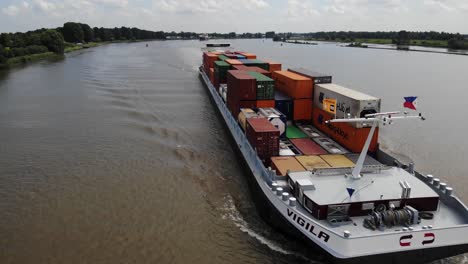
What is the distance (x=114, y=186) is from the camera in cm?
1889

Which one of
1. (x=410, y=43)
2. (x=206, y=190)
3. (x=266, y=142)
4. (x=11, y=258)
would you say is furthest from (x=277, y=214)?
(x=410, y=43)

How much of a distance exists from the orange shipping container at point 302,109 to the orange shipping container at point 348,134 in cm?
173

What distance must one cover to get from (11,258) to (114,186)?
6.14m

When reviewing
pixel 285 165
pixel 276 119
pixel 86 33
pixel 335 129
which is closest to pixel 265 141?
pixel 285 165

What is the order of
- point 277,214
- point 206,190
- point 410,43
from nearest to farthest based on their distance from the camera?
point 277,214
point 206,190
point 410,43

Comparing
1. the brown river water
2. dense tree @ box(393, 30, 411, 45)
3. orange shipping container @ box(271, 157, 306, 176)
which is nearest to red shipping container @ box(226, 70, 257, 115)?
the brown river water

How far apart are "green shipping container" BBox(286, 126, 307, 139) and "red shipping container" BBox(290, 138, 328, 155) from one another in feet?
2.12

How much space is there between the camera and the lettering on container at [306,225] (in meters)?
11.5

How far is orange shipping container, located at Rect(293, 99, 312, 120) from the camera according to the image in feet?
77.6

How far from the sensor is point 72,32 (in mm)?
139750

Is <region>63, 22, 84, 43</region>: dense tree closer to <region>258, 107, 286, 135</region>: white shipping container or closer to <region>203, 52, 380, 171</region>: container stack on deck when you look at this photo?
<region>203, 52, 380, 171</region>: container stack on deck

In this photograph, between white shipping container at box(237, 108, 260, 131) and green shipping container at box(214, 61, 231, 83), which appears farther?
green shipping container at box(214, 61, 231, 83)

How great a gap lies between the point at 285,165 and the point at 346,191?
3.68m

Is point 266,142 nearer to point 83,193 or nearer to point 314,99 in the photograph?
point 314,99
